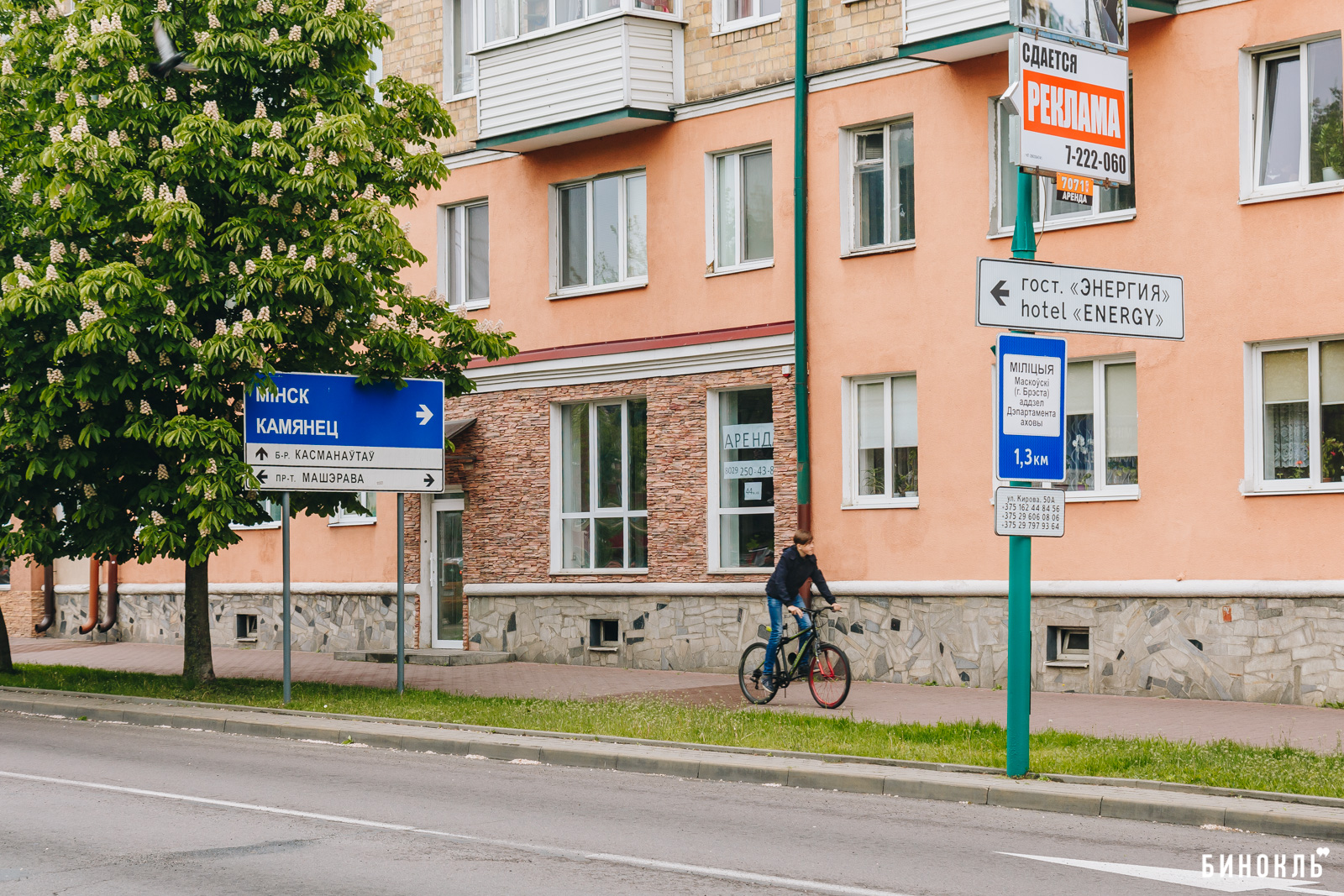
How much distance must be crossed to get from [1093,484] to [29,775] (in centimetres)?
1127

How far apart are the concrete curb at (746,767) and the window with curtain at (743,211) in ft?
28.0

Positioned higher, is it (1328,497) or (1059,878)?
(1328,497)

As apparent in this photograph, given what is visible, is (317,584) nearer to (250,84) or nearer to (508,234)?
(508,234)

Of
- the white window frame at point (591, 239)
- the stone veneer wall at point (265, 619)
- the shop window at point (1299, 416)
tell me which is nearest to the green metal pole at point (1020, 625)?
the shop window at point (1299, 416)

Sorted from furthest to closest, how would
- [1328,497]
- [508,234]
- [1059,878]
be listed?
[508,234] < [1328,497] < [1059,878]

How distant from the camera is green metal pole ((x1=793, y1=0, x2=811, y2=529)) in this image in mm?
20000

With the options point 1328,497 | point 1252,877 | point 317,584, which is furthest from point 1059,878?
point 317,584

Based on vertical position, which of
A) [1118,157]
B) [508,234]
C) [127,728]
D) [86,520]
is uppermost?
[508,234]

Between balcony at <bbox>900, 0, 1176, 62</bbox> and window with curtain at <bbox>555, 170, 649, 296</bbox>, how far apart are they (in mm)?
5000

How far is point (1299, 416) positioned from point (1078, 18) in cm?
688

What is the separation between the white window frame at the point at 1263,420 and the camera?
16.0m

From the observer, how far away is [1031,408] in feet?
36.1

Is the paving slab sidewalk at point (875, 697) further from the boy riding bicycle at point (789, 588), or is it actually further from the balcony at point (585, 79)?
the balcony at point (585, 79)

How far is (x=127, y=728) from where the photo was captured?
16078mm
